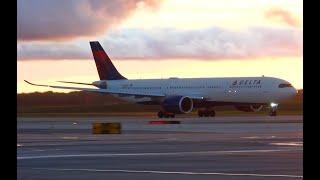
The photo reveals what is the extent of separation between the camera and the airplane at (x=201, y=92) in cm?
7988

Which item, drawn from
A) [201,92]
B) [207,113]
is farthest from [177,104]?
[207,113]

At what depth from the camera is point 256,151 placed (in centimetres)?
2356

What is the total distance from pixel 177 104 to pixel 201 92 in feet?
21.1

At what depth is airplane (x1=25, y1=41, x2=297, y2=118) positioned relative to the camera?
262 ft

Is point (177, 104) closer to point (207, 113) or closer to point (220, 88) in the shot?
point (220, 88)

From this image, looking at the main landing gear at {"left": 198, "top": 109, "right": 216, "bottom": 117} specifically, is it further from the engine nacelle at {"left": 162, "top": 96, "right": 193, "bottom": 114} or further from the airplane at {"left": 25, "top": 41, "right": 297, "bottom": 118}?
the engine nacelle at {"left": 162, "top": 96, "right": 193, "bottom": 114}

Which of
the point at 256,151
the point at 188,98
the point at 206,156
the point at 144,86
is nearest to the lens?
the point at 206,156

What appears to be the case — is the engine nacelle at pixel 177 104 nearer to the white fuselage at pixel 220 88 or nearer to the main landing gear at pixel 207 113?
the white fuselage at pixel 220 88

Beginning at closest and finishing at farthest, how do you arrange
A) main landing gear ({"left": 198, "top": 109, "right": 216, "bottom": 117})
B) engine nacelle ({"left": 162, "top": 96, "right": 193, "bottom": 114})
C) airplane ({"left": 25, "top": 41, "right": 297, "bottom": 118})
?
engine nacelle ({"left": 162, "top": 96, "right": 193, "bottom": 114}) → airplane ({"left": 25, "top": 41, "right": 297, "bottom": 118}) → main landing gear ({"left": 198, "top": 109, "right": 216, "bottom": 117})

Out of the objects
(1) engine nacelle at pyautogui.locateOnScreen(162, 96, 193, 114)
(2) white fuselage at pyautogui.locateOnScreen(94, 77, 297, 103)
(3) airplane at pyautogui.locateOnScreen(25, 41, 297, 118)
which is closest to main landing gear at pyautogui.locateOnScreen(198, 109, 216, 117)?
(3) airplane at pyautogui.locateOnScreen(25, 41, 297, 118)

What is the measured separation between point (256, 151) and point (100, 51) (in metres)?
75.6
